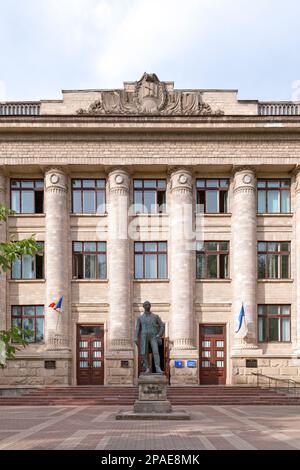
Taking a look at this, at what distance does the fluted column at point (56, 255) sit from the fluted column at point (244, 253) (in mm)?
10550

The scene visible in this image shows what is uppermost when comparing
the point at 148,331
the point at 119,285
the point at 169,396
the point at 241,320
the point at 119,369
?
the point at 119,285

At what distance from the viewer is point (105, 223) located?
38125 millimetres

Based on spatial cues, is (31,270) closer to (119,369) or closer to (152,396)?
(119,369)

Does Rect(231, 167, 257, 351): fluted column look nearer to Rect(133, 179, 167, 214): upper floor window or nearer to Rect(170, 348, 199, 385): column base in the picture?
Rect(170, 348, 199, 385): column base

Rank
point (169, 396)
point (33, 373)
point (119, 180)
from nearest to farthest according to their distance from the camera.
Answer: point (169, 396), point (33, 373), point (119, 180)

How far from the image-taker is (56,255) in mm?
37062

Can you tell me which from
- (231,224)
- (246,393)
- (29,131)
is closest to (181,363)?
(246,393)

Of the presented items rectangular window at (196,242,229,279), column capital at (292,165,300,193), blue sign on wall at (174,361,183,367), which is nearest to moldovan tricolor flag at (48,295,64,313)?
blue sign on wall at (174,361,183,367)

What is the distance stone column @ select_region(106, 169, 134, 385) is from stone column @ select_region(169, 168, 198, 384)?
108 inches

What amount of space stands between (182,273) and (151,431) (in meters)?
Result: 19.3

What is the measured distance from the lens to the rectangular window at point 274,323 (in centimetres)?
3731

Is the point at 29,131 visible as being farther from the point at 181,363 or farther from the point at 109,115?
the point at 181,363

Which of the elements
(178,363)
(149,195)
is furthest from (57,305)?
(149,195)

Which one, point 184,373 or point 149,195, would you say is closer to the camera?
point 184,373
